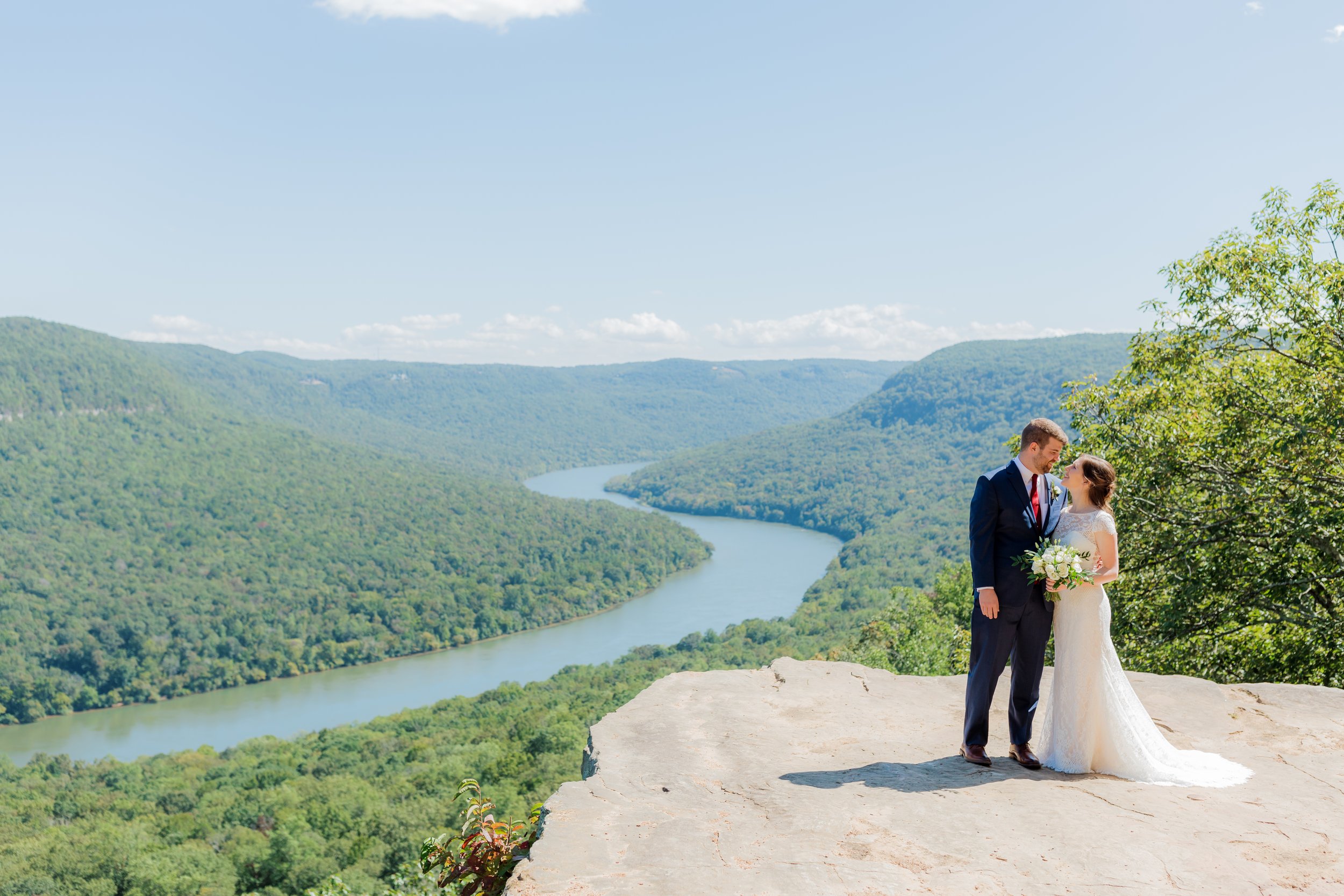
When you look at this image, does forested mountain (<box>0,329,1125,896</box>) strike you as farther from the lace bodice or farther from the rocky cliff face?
the lace bodice

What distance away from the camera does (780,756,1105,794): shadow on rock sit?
3887 mm

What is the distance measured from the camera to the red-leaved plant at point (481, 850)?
3.30 metres

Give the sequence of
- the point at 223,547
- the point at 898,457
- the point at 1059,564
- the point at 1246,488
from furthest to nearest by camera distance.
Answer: the point at 898,457 → the point at 223,547 → the point at 1246,488 → the point at 1059,564

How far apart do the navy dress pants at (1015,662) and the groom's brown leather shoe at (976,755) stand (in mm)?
17

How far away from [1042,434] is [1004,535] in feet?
1.73

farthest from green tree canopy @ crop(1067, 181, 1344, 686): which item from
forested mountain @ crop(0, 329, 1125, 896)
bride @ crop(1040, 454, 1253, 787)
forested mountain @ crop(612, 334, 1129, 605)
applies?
forested mountain @ crop(612, 334, 1129, 605)

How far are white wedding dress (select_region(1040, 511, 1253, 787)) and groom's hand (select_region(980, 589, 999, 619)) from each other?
0.38 m

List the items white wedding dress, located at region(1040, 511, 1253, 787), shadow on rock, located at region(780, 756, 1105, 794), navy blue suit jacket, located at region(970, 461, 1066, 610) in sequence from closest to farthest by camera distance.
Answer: shadow on rock, located at region(780, 756, 1105, 794) → white wedding dress, located at region(1040, 511, 1253, 787) → navy blue suit jacket, located at region(970, 461, 1066, 610)

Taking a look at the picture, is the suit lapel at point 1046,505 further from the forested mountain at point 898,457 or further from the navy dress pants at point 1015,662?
the forested mountain at point 898,457

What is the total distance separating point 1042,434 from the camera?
403 centimetres

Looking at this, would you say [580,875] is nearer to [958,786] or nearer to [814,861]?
[814,861]

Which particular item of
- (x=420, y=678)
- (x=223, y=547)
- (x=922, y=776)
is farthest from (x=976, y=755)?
(x=223, y=547)

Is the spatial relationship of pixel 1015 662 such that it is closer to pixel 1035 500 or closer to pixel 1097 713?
pixel 1097 713

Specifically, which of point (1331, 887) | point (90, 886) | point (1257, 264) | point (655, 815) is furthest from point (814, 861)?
point (90, 886)
